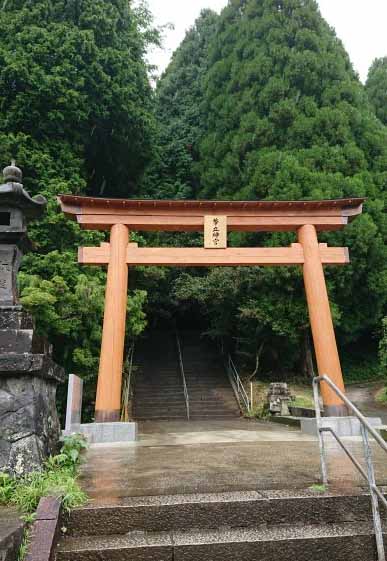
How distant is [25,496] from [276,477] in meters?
1.94

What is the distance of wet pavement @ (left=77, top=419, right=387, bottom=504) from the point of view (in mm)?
3090

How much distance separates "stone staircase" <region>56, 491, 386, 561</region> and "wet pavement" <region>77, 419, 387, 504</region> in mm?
196

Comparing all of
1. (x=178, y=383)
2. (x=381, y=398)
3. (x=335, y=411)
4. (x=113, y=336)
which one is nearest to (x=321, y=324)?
(x=335, y=411)

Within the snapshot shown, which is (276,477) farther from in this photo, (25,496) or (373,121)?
(373,121)

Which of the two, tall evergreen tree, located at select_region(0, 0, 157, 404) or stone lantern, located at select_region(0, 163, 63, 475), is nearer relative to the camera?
stone lantern, located at select_region(0, 163, 63, 475)

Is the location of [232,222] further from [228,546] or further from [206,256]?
[228,546]

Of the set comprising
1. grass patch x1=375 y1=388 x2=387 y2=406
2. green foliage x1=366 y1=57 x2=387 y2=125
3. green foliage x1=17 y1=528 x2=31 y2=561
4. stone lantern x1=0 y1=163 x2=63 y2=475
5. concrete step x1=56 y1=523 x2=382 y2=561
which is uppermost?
green foliage x1=366 y1=57 x2=387 y2=125

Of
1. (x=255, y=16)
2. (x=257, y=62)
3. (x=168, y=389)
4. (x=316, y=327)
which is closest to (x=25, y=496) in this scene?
(x=316, y=327)

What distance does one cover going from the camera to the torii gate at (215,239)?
25.7ft

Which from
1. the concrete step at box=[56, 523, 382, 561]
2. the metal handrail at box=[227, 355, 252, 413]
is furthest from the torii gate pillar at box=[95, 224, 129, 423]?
the metal handrail at box=[227, 355, 252, 413]

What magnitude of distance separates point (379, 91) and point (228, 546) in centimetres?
2518

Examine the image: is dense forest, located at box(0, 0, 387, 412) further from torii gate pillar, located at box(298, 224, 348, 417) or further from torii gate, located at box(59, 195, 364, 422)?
torii gate pillar, located at box(298, 224, 348, 417)

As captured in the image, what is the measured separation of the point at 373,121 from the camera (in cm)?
1636

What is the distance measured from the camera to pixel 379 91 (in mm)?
22359
